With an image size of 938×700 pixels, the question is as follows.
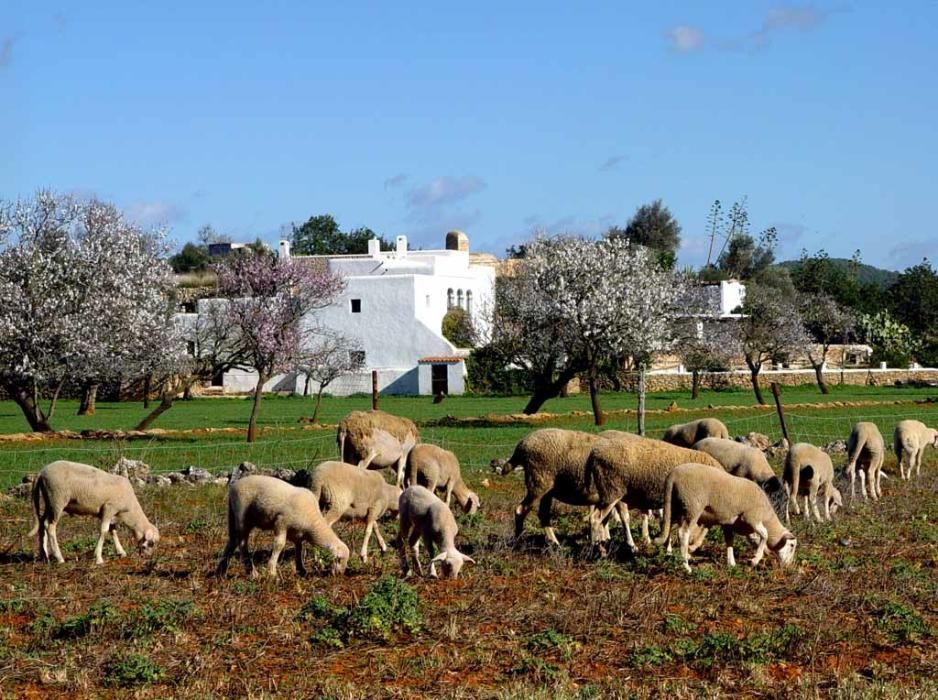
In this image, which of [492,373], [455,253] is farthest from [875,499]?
[455,253]

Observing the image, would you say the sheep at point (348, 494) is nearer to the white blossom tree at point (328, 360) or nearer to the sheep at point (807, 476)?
the sheep at point (807, 476)

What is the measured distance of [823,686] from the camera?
10844 millimetres

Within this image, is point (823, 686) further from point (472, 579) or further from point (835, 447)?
point (835, 447)

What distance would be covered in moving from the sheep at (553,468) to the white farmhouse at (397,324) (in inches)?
2496

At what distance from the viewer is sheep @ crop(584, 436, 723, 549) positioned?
53.9 feet

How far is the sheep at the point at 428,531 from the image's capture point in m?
14.9

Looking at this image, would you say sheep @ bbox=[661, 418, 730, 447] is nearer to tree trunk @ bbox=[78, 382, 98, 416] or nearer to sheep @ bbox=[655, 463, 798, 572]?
sheep @ bbox=[655, 463, 798, 572]

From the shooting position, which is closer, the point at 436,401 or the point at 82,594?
the point at 82,594

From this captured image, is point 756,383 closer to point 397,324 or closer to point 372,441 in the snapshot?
point 397,324

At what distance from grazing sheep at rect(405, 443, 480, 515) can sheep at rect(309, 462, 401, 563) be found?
3.25m

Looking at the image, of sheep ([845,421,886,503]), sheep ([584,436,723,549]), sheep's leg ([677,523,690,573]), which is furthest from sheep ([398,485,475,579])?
sheep ([845,421,886,503])

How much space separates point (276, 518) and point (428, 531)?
174 cm

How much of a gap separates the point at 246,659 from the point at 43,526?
6479mm

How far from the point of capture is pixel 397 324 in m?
88.2
